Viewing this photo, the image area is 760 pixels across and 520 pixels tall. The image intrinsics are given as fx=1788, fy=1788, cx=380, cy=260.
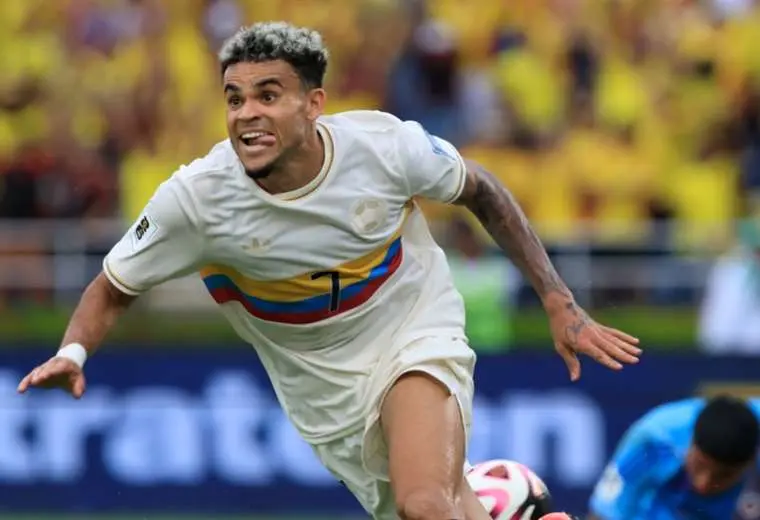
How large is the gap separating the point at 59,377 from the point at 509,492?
2.04 meters

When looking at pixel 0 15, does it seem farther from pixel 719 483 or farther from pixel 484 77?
pixel 719 483

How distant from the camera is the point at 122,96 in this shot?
15117mm

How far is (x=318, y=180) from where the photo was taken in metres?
6.62

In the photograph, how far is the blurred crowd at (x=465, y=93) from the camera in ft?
46.9

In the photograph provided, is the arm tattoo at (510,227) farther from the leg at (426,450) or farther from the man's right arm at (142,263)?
the man's right arm at (142,263)

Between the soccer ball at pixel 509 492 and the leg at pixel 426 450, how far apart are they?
52cm

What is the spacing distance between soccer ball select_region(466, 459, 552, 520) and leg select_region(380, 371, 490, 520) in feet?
1.70

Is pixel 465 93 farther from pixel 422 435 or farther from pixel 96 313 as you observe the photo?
pixel 422 435

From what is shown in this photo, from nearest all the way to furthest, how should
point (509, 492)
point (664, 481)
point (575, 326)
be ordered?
point (575, 326), point (509, 492), point (664, 481)

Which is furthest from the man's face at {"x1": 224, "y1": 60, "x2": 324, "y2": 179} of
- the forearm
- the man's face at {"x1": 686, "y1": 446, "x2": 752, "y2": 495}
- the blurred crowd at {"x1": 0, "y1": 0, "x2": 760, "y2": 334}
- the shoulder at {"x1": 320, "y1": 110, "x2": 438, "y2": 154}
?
the blurred crowd at {"x1": 0, "y1": 0, "x2": 760, "y2": 334}

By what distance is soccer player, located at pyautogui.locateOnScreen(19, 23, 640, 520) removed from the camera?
6.42 metres

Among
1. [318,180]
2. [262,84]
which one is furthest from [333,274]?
[262,84]

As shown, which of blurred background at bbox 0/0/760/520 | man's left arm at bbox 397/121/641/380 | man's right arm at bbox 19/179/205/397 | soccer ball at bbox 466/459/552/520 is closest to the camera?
man's right arm at bbox 19/179/205/397

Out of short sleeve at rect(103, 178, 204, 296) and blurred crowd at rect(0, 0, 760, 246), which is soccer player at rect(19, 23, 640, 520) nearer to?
short sleeve at rect(103, 178, 204, 296)
